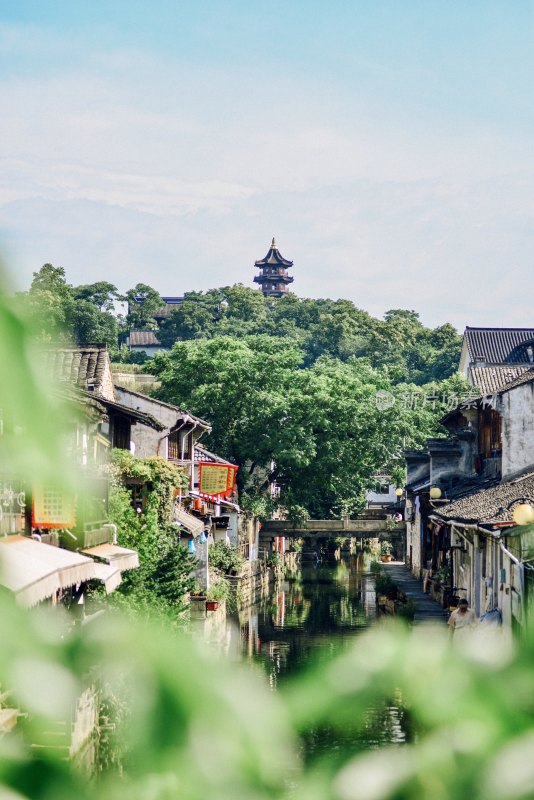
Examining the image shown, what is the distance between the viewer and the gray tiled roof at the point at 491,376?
227 feet

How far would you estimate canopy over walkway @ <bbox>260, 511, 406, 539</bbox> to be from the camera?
191 feet

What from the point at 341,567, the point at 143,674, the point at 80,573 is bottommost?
the point at 341,567

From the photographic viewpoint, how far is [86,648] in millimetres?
1031

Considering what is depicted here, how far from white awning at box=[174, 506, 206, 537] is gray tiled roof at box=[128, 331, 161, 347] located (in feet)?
269

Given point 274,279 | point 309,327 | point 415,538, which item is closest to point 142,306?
point 309,327

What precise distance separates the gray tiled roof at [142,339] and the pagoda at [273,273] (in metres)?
39.2

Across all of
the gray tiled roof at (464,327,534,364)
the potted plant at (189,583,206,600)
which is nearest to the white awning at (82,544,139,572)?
the potted plant at (189,583,206,600)

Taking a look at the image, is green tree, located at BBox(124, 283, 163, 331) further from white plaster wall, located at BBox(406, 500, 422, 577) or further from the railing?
the railing

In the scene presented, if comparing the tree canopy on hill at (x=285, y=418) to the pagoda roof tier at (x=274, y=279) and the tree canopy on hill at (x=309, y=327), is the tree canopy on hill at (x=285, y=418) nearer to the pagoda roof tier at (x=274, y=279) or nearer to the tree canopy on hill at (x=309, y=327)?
the tree canopy on hill at (x=309, y=327)

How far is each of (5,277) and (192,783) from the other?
474mm

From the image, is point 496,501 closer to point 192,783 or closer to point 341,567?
point 192,783

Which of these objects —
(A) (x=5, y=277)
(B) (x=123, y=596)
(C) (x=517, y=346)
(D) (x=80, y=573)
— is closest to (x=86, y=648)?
(A) (x=5, y=277)

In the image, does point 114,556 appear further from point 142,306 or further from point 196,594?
point 142,306

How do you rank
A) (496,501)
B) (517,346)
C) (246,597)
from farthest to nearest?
(517,346), (246,597), (496,501)
